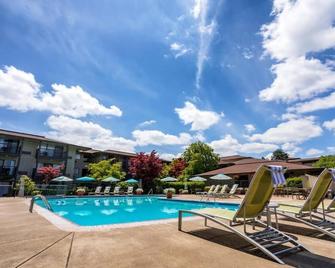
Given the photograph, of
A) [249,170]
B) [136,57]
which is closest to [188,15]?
[136,57]

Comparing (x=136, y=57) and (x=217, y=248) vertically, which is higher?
(x=136, y=57)

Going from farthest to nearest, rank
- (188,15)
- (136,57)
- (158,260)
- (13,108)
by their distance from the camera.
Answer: (13,108), (136,57), (188,15), (158,260)

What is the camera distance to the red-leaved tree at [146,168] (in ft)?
86.3

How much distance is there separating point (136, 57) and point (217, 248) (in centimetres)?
1272

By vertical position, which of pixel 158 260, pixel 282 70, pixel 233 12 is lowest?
pixel 158 260

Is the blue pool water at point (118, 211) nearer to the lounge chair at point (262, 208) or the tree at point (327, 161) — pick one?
the lounge chair at point (262, 208)

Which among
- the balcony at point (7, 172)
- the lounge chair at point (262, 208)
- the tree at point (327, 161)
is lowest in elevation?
the lounge chair at point (262, 208)

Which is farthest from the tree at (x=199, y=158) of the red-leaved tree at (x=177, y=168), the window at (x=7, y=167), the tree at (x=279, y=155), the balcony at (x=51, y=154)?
the tree at (x=279, y=155)

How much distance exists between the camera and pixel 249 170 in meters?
26.6

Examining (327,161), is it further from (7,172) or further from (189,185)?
(7,172)

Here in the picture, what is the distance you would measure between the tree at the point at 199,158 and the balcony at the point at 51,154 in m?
18.0

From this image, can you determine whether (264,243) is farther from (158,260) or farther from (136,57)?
(136,57)

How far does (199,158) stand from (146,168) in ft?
44.3

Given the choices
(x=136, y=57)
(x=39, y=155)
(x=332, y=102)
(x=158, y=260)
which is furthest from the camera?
(x=39, y=155)
